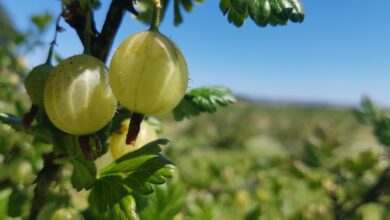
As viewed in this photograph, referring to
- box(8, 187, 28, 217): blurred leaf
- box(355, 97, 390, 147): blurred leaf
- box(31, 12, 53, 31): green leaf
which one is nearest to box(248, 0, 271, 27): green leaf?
box(8, 187, 28, 217): blurred leaf

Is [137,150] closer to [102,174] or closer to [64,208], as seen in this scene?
[102,174]

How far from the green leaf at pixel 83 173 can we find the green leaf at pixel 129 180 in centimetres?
2

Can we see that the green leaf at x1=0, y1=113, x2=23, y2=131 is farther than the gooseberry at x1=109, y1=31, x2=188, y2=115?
Yes

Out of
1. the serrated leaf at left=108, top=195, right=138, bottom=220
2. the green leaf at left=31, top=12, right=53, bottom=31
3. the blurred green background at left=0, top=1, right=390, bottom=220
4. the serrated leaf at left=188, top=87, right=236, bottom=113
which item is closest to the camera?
the serrated leaf at left=108, top=195, right=138, bottom=220

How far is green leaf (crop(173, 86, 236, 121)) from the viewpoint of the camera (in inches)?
42.0

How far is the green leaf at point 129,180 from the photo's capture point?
0.77m

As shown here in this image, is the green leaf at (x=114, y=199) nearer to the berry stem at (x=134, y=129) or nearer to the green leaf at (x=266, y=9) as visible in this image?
the berry stem at (x=134, y=129)

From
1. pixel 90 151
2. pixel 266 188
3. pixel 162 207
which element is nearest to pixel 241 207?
pixel 266 188

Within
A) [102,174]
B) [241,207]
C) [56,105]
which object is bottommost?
[241,207]

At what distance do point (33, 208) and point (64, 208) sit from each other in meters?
0.07

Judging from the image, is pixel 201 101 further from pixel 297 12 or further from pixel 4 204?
pixel 4 204

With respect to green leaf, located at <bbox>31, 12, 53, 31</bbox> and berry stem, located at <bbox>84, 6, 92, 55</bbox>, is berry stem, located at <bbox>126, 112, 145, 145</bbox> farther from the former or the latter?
green leaf, located at <bbox>31, 12, 53, 31</bbox>

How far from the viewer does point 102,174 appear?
81cm

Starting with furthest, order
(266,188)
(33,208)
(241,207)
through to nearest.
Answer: (266,188)
(241,207)
(33,208)
